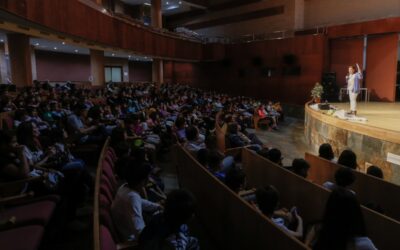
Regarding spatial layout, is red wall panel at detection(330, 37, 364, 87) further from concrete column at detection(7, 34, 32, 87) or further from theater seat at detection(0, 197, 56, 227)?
theater seat at detection(0, 197, 56, 227)

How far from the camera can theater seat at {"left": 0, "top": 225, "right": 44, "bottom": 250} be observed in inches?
89.4

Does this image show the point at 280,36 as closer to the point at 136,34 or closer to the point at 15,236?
the point at 136,34

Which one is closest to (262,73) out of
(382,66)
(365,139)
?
(382,66)

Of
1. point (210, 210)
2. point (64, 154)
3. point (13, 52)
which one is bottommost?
point (210, 210)

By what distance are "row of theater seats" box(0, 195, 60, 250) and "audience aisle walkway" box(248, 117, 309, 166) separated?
5.37m

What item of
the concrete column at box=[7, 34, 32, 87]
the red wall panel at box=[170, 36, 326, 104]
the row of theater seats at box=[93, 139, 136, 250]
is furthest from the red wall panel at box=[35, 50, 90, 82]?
the row of theater seats at box=[93, 139, 136, 250]

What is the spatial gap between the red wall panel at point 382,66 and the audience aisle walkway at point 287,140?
12.6 ft

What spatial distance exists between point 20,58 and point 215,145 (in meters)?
8.36

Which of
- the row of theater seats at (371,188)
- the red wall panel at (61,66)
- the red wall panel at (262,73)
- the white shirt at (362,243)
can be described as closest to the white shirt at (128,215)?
the white shirt at (362,243)

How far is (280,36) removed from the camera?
17.1 metres

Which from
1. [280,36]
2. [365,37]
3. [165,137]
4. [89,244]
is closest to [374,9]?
[365,37]

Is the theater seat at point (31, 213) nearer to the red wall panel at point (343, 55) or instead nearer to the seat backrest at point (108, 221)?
the seat backrest at point (108, 221)

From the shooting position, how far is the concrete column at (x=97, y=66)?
15.3m

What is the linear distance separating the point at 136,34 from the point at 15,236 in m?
11.8
